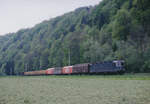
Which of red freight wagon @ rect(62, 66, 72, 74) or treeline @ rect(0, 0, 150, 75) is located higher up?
treeline @ rect(0, 0, 150, 75)

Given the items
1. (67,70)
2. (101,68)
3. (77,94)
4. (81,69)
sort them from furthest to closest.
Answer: (67,70) < (81,69) < (101,68) < (77,94)

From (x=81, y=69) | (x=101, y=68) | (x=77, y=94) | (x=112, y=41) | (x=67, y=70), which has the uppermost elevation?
(x=112, y=41)

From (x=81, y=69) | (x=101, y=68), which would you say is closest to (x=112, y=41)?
(x=81, y=69)

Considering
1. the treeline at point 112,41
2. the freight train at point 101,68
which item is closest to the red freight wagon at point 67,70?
the freight train at point 101,68

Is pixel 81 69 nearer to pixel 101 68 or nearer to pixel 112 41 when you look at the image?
pixel 101 68

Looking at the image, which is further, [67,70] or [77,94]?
[67,70]

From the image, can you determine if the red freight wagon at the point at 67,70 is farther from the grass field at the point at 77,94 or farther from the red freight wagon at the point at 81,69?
the grass field at the point at 77,94

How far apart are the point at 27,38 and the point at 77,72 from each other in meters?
108

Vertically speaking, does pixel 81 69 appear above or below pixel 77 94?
above

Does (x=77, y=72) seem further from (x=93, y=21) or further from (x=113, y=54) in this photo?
(x=93, y=21)

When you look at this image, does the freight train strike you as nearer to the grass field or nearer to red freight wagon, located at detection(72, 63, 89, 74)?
red freight wagon, located at detection(72, 63, 89, 74)

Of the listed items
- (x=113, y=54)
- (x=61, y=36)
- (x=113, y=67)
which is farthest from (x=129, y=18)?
(x=61, y=36)

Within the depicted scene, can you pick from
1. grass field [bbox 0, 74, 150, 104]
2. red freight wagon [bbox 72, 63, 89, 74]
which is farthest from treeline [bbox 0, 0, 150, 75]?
grass field [bbox 0, 74, 150, 104]

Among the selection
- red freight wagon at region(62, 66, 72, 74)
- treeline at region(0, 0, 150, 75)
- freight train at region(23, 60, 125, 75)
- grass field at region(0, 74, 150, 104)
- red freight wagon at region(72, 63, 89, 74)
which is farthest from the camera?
red freight wagon at region(62, 66, 72, 74)
